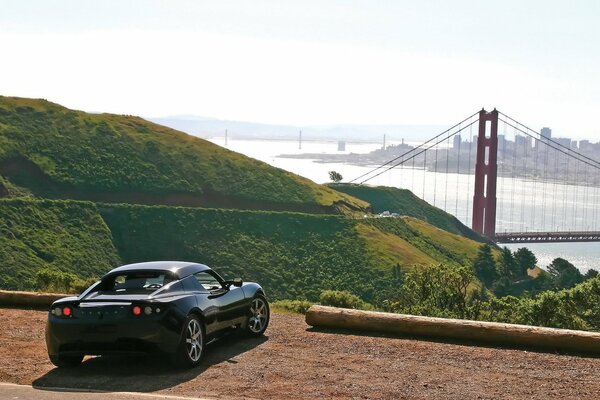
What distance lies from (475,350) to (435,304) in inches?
1398

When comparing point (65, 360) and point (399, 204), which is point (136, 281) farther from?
point (399, 204)

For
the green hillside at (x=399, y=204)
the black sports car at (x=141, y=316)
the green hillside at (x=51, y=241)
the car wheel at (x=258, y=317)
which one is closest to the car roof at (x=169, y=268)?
the black sports car at (x=141, y=316)

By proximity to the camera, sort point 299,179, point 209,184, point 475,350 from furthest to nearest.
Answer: point 299,179
point 209,184
point 475,350

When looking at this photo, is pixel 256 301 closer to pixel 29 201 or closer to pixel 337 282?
→ pixel 337 282

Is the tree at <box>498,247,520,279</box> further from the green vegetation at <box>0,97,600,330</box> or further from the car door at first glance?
the car door

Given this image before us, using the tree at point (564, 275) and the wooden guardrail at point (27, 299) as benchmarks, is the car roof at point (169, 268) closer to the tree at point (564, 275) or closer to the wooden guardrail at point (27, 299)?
the wooden guardrail at point (27, 299)

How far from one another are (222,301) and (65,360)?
2.29m

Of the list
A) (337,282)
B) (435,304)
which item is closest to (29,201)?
(337,282)

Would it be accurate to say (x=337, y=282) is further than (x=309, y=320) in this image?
Yes

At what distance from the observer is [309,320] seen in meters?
13.6

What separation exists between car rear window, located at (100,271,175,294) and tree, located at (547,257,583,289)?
111782mm

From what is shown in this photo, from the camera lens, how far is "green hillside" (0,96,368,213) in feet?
390

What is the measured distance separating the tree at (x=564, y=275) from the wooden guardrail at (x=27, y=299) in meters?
108

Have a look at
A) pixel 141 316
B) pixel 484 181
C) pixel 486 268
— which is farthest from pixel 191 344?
pixel 484 181
